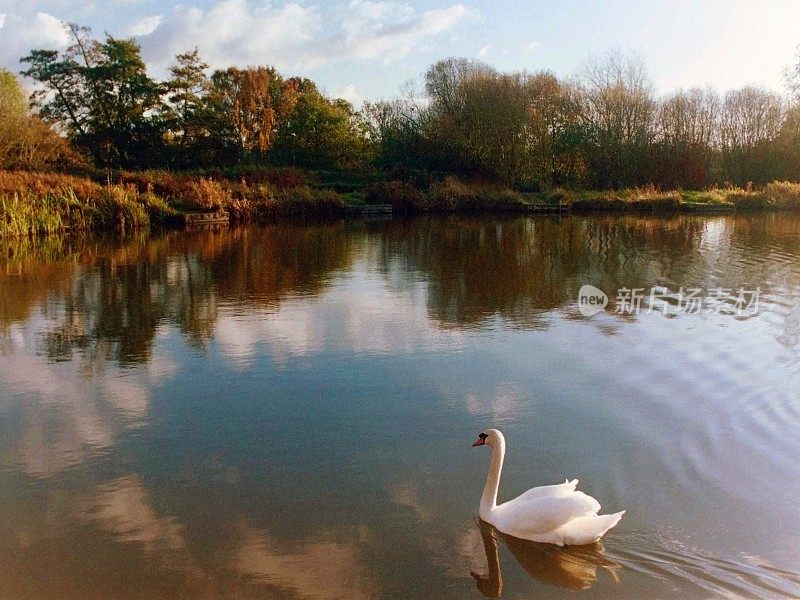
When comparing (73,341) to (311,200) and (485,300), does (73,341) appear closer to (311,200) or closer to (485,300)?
(485,300)

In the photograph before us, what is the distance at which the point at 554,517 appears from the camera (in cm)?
392

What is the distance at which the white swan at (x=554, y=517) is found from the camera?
391cm

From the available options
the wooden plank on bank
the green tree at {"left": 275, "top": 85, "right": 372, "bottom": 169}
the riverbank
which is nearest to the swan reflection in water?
the riverbank

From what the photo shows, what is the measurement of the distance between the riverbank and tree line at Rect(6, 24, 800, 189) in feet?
9.44

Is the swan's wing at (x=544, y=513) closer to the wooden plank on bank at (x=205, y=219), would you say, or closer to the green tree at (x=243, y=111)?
the wooden plank on bank at (x=205, y=219)

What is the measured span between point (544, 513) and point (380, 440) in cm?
176

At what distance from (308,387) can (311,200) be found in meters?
23.7

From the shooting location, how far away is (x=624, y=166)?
122 feet


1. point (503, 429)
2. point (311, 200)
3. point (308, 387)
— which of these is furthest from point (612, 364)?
point (311, 200)

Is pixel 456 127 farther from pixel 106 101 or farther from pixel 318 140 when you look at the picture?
pixel 106 101

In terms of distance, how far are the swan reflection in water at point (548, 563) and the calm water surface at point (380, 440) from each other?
15 millimetres

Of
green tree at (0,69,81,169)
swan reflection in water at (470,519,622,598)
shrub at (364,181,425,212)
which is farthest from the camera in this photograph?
shrub at (364,181,425,212)

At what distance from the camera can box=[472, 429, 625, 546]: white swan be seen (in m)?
3.91

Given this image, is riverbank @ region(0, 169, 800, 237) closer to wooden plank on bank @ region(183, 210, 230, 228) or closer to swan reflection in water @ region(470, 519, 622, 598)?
wooden plank on bank @ region(183, 210, 230, 228)
